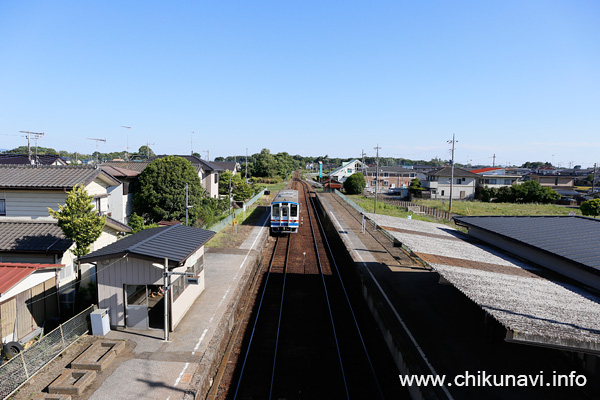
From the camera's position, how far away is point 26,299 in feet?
31.5

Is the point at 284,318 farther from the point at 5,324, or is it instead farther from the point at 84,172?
the point at 84,172

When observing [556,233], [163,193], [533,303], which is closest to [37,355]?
[533,303]

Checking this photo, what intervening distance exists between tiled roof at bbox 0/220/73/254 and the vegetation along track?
666cm

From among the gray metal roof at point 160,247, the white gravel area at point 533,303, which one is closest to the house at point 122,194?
the gray metal roof at point 160,247

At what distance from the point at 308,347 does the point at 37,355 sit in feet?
21.8

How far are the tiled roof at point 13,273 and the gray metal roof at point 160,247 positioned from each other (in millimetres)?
1246

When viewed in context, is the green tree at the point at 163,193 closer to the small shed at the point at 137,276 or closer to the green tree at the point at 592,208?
the small shed at the point at 137,276

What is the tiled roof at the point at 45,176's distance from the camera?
12766mm

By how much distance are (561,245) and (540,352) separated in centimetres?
375

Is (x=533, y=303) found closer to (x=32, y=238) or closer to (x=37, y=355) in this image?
(x=37, y=355)

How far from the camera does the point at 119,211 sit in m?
20.7

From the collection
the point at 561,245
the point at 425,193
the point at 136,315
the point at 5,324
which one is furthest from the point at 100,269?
the point at 425,193

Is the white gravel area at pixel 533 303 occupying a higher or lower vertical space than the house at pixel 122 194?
lower

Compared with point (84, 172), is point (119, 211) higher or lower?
lower
